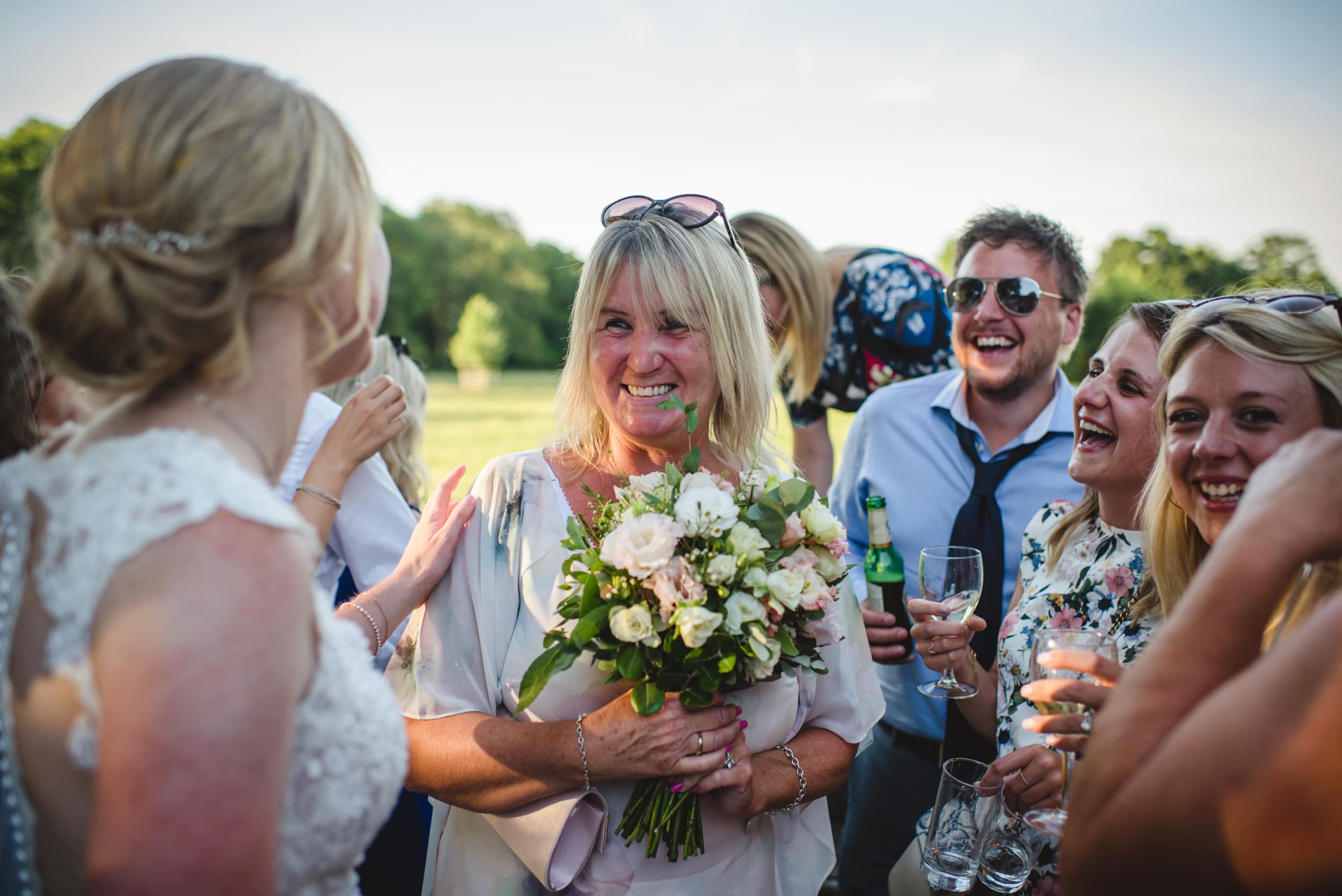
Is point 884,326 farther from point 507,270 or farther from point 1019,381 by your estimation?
point 507,270

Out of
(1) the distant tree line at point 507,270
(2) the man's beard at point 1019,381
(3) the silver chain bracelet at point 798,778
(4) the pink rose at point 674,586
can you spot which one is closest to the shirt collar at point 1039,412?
(2) the man's beard at point 1019,381

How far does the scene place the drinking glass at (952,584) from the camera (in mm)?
2914

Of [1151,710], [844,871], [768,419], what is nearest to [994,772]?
[1151,710]

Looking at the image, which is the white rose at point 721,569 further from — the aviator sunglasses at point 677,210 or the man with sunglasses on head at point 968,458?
the man with sunglasses on head at point 968,458

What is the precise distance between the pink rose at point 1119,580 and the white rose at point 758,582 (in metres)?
1.46

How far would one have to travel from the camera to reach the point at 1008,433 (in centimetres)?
414

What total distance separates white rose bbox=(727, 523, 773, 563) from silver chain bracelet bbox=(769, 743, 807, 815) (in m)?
0.80

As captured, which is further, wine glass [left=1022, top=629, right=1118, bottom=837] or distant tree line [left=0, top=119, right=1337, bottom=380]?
distant tree line [left=0, top=119, right=1337, bottom=380]

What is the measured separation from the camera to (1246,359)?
2.17m

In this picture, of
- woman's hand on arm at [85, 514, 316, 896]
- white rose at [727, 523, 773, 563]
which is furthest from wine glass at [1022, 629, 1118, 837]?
woman's hand on arm at [85, 514, 316, 896]

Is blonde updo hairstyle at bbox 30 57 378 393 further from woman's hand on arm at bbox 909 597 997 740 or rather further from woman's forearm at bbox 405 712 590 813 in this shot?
woman's hand on arm at bbox 909 597 997 740

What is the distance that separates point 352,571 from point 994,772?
2.47m

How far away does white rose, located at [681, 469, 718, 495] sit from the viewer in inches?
90.0

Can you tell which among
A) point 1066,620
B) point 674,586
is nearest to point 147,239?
point 674,586
